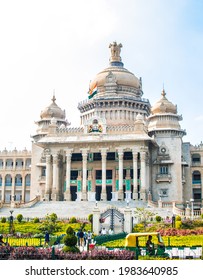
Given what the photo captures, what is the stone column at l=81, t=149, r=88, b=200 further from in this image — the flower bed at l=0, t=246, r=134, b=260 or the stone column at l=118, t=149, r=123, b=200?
the flower bed at l=0, t=246, r=134, b=260

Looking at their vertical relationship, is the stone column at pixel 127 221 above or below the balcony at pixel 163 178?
below

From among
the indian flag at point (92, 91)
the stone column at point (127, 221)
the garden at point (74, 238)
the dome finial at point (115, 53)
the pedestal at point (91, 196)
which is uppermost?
the dome finial at point (115, 53)

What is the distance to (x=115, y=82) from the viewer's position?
62.7 meters

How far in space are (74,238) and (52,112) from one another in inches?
1729

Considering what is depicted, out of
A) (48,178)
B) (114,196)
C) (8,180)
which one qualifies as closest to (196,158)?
(114,196)

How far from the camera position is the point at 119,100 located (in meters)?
60.5

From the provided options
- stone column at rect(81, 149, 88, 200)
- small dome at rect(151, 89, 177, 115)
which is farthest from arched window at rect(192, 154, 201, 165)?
stone column at rect(81, 149, 88, 200)

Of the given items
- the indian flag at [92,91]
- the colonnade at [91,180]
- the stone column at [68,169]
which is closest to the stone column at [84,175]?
the colonnade at [91,180]

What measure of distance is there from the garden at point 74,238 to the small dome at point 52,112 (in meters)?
22.9

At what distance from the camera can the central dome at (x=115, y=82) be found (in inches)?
2467

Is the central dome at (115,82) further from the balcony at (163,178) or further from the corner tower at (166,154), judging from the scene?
the balcony at (163,178)

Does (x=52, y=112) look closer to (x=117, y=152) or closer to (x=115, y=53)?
(x=117, y=152)

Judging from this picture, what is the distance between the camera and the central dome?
62656 mm

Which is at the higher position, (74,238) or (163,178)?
(163,178)
